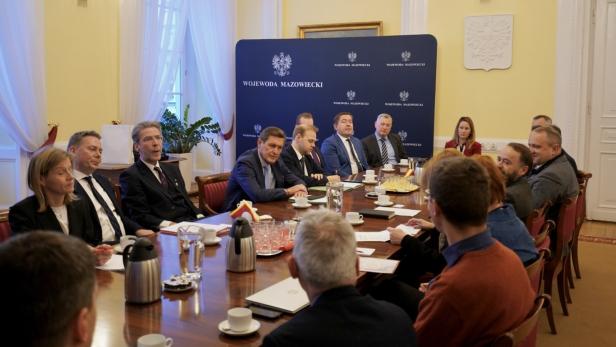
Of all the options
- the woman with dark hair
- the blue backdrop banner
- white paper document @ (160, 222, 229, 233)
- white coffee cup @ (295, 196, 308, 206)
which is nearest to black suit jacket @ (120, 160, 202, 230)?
white paper document @ (160, 222, 229, 233)

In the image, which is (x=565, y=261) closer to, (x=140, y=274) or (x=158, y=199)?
(x=158, y=199)

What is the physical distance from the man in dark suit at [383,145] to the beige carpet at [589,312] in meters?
2.50

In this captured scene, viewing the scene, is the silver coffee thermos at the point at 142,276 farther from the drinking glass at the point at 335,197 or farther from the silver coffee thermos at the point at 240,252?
the drinking glass at the point at 335,197

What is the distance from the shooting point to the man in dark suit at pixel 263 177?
4.24 metres

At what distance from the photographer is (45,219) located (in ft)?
9.45

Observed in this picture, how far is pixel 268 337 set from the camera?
148 cm

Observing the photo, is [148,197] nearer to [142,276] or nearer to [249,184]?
[249,184]

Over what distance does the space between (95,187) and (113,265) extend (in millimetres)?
1114

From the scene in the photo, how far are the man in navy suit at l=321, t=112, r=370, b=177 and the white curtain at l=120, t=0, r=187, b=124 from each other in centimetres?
230

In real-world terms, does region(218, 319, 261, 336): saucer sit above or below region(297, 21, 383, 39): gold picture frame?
below

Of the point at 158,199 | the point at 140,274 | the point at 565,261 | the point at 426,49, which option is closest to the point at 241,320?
the point at 140,274

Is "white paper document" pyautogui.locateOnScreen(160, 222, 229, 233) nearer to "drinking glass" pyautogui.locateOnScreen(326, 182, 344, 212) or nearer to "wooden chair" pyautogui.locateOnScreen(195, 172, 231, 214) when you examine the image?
"drinking glass" pyautogui.locateOnScreen(326, 182, 344, 212)

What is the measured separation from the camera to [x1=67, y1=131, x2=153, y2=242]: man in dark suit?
343cm

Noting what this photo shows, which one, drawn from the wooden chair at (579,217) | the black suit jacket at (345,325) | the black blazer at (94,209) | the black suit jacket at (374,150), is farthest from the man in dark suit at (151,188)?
the black suit jacket at (374,150)
